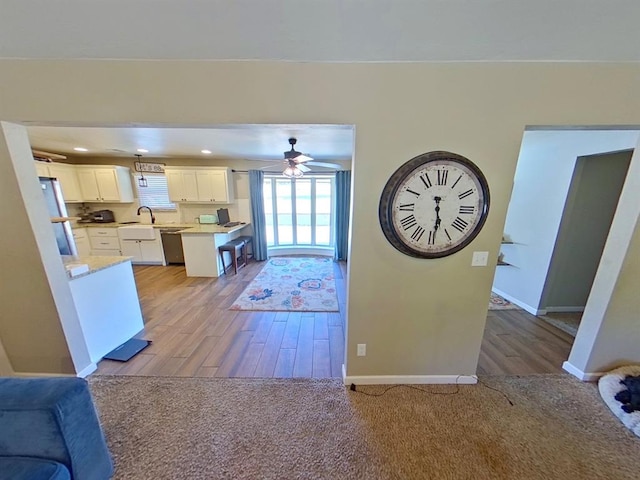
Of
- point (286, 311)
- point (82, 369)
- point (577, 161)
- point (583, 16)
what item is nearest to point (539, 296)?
point (577, 161)

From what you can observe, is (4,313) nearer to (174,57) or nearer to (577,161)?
(174,57)

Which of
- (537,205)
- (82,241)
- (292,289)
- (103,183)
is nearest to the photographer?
(537,205)

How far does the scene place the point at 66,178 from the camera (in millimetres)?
4727

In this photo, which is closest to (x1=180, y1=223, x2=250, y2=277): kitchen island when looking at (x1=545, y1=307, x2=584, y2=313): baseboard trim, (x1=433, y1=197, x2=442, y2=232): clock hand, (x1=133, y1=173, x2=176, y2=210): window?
(x1=133, y1=173, x2=176, y2=210): window

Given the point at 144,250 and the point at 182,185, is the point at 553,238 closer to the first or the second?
the point at 182,185

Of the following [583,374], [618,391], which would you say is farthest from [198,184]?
[618,391]

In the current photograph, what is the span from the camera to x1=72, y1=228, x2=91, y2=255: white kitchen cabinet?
188 inches

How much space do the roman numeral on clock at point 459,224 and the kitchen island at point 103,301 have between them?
10.4 feet

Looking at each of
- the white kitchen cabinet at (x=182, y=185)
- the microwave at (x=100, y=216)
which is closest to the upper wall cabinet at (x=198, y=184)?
the white kitchen cabinet at (x=182, y=185)

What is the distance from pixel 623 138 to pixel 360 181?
278cm

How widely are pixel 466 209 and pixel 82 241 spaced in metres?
6.87

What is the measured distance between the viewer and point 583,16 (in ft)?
3.97

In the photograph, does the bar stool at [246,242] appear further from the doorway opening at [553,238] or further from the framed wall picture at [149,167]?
the doorway opening at [553,238]

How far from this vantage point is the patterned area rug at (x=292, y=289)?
11.2 ft
